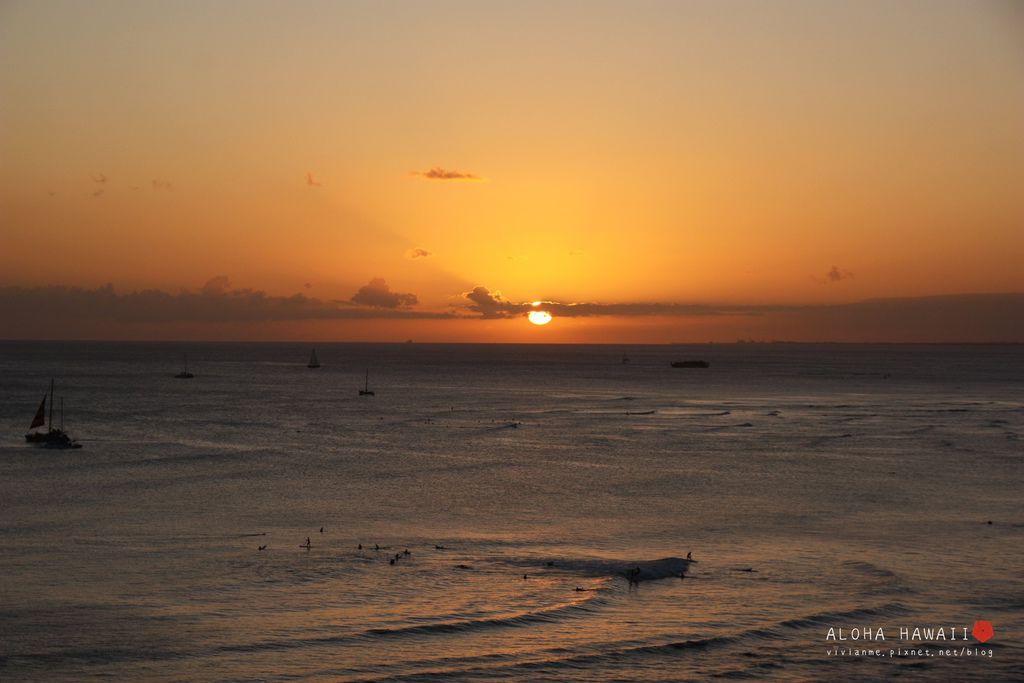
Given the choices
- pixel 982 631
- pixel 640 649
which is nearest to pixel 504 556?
pixel 640 649

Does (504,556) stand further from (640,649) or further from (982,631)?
(982,631)

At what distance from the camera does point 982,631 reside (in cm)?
3628

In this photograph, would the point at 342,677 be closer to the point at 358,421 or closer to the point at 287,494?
the point at 287,494

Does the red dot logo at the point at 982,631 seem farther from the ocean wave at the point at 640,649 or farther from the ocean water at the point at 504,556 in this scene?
the ocean wave at the point at 640,649

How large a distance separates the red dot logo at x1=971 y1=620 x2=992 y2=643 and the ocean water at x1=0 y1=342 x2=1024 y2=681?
1.34 ft

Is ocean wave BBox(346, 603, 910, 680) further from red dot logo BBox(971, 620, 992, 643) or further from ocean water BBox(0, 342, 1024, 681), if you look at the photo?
red dot logo BBox(971, 620, 992, 643)

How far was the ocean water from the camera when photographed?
34.1 meters

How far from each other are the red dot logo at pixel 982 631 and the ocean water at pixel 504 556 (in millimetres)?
408

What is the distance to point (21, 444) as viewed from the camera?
96.2 meters

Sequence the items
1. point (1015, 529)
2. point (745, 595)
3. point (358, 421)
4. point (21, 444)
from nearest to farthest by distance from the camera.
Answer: point (745, 595), point (1015, 529), point (21, 444), point (358, 421)

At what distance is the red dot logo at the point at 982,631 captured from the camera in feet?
117

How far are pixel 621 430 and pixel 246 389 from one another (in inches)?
4116

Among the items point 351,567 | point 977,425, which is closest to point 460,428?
point 977,425

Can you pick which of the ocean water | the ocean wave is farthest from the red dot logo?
the ocean wave
